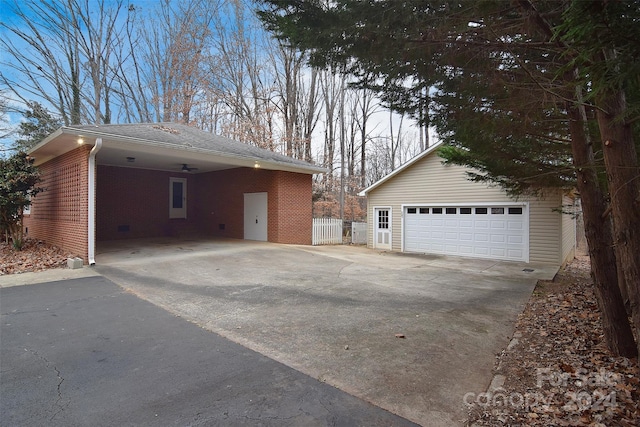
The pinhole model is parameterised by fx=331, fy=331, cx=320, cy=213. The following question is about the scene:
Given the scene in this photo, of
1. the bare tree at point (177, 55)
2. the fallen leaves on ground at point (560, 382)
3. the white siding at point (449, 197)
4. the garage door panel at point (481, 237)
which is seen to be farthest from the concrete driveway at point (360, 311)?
the bare tree at point (177, 55)

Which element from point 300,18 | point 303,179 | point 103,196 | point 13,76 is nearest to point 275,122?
point 303,179

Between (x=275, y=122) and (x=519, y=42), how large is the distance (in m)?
20.2

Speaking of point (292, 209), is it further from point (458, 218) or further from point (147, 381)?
point (147, 381)

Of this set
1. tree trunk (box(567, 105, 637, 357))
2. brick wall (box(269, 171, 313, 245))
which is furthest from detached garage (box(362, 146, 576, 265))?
tree trunk (box(567, 105, 637, 357))

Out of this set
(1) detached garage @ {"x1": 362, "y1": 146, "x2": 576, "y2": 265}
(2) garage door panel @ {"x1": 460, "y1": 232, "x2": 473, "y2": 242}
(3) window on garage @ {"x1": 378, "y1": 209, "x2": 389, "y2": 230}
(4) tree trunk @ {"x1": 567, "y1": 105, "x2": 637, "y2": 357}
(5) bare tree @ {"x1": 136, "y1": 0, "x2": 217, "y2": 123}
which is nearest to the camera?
(4) tree trunk @ {"x1": 567, "y1": 105, "x2": 637, "y2": 357}

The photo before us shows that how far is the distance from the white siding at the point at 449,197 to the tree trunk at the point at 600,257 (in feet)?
21.1

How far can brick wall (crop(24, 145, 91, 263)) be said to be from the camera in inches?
341

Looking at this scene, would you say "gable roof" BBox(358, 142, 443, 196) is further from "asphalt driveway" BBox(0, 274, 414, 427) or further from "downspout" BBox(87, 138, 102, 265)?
"asphalt driveway" BBox(0, 274, 414, 427)

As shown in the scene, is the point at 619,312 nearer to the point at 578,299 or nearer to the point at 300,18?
the point at 578,299

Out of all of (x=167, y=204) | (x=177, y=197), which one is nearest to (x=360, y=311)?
(x=167, y=204)

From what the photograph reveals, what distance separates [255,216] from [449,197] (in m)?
8.18

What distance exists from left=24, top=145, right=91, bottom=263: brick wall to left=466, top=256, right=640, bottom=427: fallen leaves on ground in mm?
9483

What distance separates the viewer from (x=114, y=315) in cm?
500

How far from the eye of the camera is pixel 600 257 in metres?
3.99
